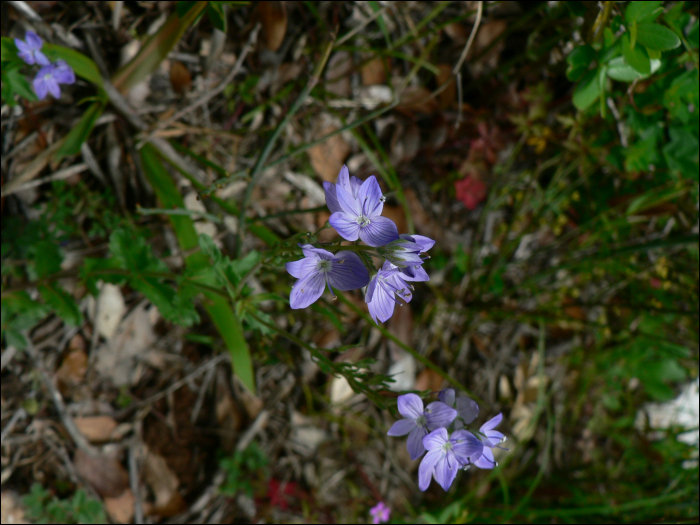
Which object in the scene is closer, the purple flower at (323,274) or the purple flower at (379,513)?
the purple flower at (323,274)

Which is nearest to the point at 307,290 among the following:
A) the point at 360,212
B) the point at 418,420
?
the point at 360,212

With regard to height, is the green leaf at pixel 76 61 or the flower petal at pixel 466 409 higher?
the green leaf at pixel 76 61

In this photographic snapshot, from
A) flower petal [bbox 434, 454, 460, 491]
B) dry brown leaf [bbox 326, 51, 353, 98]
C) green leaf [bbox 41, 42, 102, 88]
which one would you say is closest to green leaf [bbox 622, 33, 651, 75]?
dry brown leaf [bbox 326, 51, 353, 98]

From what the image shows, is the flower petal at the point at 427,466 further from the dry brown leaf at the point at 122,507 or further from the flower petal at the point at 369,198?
the dry brown leaf at the point at 122,507

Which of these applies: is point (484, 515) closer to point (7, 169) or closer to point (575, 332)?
point (575, 332)

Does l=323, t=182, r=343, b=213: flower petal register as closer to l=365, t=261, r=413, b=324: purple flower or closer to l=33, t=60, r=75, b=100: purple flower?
l=365, t=261, r=413, b=324: purple flower

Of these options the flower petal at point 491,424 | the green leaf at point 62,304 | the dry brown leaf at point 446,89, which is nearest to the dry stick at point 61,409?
the green leaf at point 62,304
